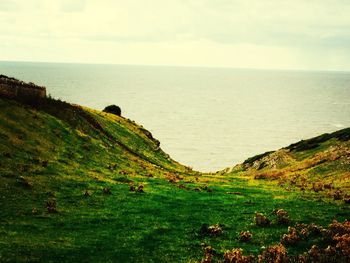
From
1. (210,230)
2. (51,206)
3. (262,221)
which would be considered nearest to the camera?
(210,230)

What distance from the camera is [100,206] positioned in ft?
85.8

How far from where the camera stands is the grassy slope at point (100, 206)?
18.5 metres

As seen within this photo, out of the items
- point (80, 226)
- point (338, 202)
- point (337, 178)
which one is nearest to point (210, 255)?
point (80, 226)

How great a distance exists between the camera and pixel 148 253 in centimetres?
1825

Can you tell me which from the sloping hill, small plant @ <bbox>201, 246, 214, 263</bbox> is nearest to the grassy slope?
small plant @ <bbox>201, 246, 214, 263</bbox>

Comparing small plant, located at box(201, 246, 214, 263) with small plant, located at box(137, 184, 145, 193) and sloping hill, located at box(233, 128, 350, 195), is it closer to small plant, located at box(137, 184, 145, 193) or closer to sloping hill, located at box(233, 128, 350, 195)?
small plant, located at box(137, 184, 145, 193)

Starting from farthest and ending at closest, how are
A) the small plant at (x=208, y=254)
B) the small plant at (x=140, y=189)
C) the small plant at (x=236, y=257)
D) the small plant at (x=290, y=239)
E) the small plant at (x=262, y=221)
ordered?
the small plant at (x=140, y=189), the small plant at (x=262, y=221), the small plant at (x=290, y=239), the small plant at (x=208, y=254), the small plant at (x=236, y=257)

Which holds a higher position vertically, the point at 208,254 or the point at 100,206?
the point at 100,206

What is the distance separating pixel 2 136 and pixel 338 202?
28.8m

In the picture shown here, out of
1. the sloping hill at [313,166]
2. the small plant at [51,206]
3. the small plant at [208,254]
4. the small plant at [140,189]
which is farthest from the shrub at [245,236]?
the sloping hill at [313,166]

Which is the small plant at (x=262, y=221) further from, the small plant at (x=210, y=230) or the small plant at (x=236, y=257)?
the small plant at (x=236, y=257)

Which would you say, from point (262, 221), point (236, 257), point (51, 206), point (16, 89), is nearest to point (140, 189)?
point (51, 206)

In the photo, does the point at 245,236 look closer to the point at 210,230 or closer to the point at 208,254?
the point at 210,230

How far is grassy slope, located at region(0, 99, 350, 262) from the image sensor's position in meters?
18.5
